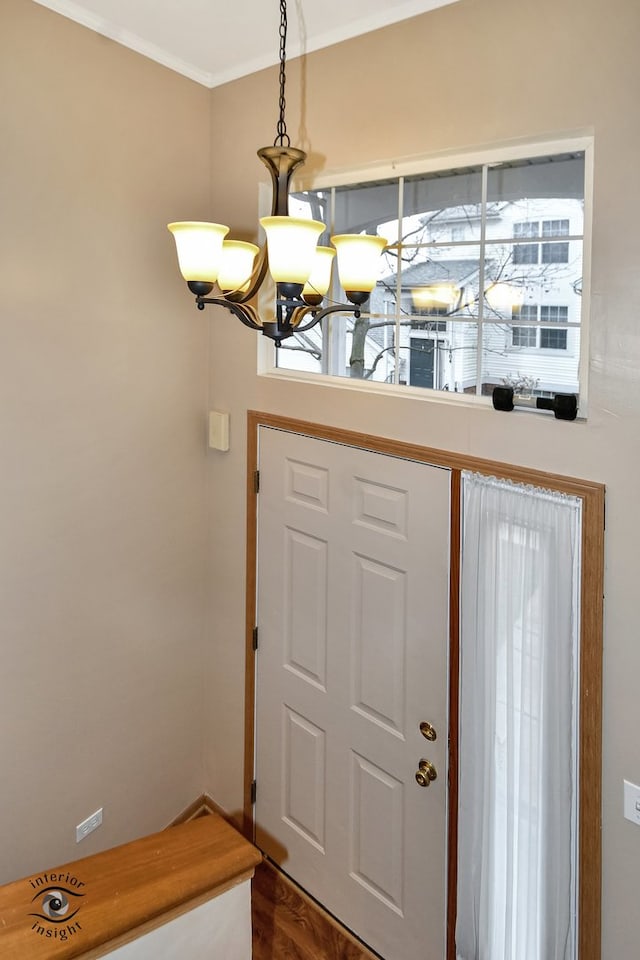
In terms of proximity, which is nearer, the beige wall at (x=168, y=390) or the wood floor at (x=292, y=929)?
Result: the beige wall at (x=168, y=390)

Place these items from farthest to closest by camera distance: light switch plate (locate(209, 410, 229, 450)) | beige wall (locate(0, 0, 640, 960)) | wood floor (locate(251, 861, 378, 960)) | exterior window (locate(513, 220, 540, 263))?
1. light switch plate (locate(209, 410, 229, 450))
2. wood floor (locate(251, 861, 378, 960))
3. exterior window (locate(513, 220, 540, 263))
4. beige wall (locate(0, 0, 640, 960))

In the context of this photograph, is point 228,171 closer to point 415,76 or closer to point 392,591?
point 415,76

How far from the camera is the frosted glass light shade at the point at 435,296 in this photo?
2340 millimetres

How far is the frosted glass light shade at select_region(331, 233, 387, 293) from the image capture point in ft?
5.86

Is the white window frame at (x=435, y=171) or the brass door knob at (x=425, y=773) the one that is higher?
the white window frame at (x=435, y=171)

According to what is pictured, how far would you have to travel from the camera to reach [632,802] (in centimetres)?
192

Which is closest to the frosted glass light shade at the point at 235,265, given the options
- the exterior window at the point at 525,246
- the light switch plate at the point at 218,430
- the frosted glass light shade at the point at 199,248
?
the frosted glass light shade at the point at 199,248

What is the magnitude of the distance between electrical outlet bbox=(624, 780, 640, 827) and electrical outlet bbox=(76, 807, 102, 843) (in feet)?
6.48

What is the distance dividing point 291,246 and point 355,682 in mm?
1688

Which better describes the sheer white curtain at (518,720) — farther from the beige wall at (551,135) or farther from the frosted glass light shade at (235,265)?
the frosted glass light shade at (235,265)

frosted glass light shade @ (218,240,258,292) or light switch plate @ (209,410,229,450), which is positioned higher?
frosted glass light shade @ (218,240,258,292)

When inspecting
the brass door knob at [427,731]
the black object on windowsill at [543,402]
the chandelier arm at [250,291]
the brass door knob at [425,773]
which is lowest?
the brass door knob at [425,773]

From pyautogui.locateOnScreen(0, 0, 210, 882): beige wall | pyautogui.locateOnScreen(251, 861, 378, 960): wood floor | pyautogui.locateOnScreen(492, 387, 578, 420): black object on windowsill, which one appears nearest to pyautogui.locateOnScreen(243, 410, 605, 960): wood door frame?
pyautogui.locateOnScreen(492, 387, 578, 420): black object on windowsill

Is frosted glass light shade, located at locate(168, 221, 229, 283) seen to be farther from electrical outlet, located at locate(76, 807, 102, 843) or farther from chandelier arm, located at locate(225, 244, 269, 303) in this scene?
electrical outlet, located at locate(76, 807, 102, 843)
